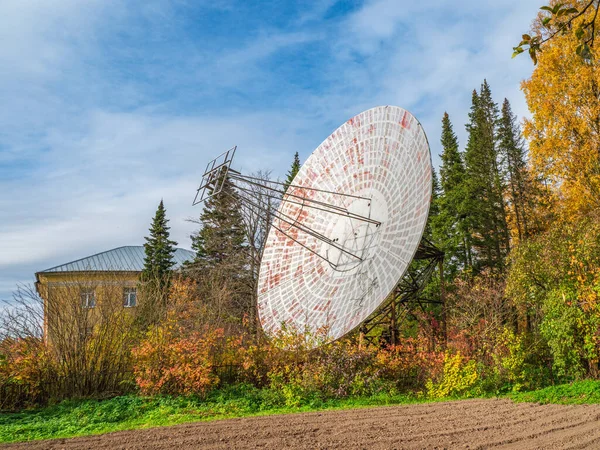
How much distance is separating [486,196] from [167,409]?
2586 cm

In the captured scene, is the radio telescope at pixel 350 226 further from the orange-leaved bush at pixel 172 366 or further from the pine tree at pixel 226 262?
the pine tree at pixel 226 262

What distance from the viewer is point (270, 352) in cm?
1353

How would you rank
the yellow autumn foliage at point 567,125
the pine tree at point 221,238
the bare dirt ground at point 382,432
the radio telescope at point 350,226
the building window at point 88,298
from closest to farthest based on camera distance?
the bare dirt ground at point 382,432 → the radio telescope at point 350,226 → the building window at point 88,298 → the yellow autumn foliage at point 567,125 → the pine tree at point 221,238

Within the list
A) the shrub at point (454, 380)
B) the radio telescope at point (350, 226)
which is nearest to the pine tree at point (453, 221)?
the radio telescope at point (350, 226)

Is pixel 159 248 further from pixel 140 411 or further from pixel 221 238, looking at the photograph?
pixel 140 411

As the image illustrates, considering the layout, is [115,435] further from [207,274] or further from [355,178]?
[207,274]

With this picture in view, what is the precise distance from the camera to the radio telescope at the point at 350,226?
38.3 feet

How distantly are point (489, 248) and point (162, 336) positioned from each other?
871 inches

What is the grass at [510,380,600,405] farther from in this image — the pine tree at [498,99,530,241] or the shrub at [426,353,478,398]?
the pine tree at [498,99,530,241]

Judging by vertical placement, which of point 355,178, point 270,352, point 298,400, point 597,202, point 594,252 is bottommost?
point 298,400

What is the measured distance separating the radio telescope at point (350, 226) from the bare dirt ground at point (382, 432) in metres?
2.90

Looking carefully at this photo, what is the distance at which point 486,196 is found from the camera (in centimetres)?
3138

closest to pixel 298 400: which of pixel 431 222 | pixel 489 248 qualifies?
pixel 489 248

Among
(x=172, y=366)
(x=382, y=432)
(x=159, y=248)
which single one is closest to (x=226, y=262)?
(x=159, y=248)
